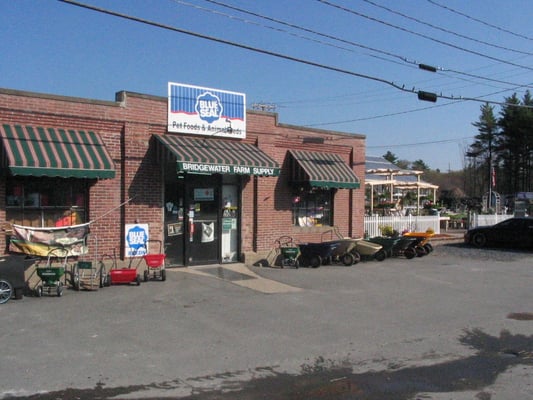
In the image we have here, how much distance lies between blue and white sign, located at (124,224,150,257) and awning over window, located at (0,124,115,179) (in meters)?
1.82

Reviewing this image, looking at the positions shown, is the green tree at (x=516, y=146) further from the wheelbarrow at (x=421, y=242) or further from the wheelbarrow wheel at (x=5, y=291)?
the wheelbarrow wheel at (x=5, y=291)

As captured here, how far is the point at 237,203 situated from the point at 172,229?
2230mm

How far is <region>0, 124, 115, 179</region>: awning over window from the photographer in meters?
11.1

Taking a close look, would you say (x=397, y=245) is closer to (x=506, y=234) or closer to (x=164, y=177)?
(x=506, y=234)

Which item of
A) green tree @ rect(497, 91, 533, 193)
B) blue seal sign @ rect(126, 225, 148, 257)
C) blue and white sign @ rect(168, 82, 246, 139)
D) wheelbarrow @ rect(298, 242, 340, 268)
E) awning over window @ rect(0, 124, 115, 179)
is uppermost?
green tree @ rect(497, 91, 533, 193)

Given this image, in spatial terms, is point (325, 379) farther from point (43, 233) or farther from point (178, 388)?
point (43, 233)

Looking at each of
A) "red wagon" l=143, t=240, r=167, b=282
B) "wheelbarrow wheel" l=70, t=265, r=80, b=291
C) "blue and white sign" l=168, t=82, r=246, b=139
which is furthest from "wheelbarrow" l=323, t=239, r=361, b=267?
"wheelbarrow wheel" l=70, t=265, r=80, b=291

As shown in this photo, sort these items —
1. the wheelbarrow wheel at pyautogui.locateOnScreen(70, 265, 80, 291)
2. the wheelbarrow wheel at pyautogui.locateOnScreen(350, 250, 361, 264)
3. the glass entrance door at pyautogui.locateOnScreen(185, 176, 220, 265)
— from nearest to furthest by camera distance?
the wheelbarrow wheel at pyautogui.locateOnScreen(70, 265, 80, 291) → the glass entrance door at pyautogui.locateOnScreen(185, 176, 220, 265) → the wheelbarrow wheel at pyautogui.locateOnScreen(350, 250, 361, 264)

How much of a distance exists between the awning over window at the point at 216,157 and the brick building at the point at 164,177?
0.10 feet

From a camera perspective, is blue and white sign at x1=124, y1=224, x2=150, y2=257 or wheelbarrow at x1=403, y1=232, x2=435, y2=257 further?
wheelbarrow at x1=403, y1=232, x2=435, y2=257

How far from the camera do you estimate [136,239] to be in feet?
44.9

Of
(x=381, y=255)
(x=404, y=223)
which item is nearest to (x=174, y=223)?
(x=381, y=255)

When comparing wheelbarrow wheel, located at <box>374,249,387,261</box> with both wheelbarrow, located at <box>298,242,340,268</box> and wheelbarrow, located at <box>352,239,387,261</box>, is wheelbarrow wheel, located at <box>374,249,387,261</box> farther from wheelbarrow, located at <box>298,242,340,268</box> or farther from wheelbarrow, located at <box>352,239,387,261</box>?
wheelbarrow, located at <box>298,242,340,268</box>

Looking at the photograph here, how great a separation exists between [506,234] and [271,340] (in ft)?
57.8
